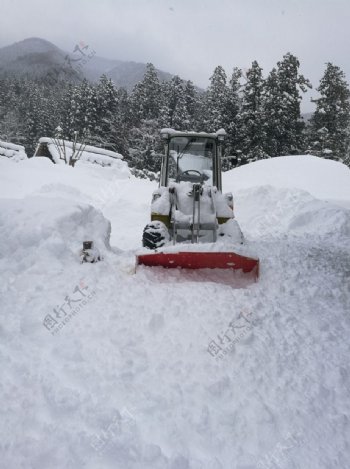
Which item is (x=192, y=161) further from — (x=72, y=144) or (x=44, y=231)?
(x=72, y=144)

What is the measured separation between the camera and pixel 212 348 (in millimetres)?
3354

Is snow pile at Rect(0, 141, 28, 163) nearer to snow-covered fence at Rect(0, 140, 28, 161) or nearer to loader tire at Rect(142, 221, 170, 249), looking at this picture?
snow-covered fence at Rect(0, 140, 28, 161)

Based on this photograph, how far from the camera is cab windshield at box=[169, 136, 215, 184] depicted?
679 centimetres

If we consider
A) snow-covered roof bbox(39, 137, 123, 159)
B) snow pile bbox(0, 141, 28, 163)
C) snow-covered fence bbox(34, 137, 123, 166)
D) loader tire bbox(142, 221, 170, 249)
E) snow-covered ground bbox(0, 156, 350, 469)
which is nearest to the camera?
snow-covered ground bbox(0, 156, 350, 469)

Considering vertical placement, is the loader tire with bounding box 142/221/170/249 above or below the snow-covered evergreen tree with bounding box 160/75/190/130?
below

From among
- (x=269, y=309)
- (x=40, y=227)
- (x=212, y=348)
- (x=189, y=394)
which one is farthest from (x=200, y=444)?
(x=40, y=227)

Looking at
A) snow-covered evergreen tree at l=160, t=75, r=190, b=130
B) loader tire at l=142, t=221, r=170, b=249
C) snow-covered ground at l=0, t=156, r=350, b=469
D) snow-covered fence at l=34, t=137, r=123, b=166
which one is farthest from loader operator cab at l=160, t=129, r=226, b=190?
snow-covered evergreen tree at l=160, t=75, r=190, b=130

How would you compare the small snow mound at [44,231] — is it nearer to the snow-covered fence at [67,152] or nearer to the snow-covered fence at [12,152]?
the snow-covered fence at [67,152]

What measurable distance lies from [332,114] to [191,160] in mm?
24245

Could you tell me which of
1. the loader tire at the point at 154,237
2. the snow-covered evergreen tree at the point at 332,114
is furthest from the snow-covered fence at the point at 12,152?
the loader tire at the point at 154,237

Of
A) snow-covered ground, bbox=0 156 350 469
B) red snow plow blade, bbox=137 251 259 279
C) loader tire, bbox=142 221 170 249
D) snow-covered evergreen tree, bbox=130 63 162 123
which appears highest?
snow-covered evergreen tree, bbox=130 63 162 123

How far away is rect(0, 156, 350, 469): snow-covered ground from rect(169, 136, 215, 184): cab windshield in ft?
5.90

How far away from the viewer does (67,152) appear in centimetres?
Answer: 2516

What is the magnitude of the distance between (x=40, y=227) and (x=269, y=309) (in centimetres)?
322
